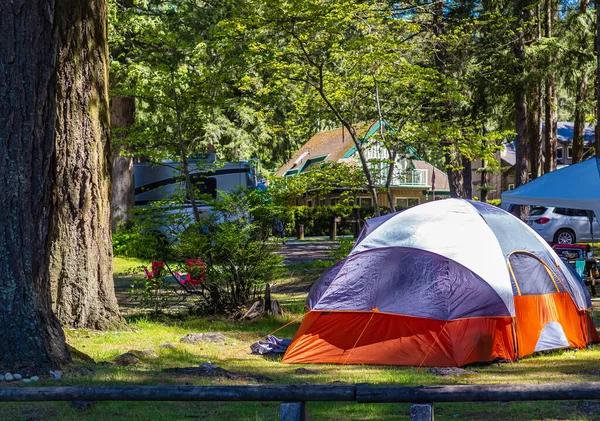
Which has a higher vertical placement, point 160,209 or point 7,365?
point 160,209

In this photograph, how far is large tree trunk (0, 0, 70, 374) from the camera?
7391mm

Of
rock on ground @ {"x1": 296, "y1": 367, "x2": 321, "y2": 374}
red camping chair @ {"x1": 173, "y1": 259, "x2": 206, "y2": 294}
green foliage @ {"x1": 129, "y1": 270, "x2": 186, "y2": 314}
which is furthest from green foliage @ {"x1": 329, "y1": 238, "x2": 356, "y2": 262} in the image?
rock on ground @ {"x1": 296, "y1": 367, "x2": 321, "y2": 374}

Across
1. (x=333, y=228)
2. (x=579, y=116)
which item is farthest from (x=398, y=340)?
(x=333, y=228)

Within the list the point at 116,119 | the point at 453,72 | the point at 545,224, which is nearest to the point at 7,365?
the point at 453,72

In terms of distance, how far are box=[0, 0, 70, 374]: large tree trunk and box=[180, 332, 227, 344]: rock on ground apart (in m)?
3.55

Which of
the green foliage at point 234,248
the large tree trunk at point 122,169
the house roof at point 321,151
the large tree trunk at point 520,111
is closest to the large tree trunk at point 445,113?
the large tree trunk at point 520,111

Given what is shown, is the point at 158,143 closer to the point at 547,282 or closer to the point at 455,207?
the point at 455,207

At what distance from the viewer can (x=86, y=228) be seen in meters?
11.3

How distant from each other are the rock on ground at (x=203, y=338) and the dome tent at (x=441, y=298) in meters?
1.52

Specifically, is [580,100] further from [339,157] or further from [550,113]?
[339,157]

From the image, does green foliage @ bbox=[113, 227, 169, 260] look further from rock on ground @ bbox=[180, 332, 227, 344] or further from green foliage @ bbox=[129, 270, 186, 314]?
rock on ground @ bbox=[180, 332, 227, 344]

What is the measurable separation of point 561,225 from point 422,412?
2499 cm

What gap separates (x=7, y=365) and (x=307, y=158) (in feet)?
141

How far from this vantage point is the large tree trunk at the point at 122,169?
26.6 metres
